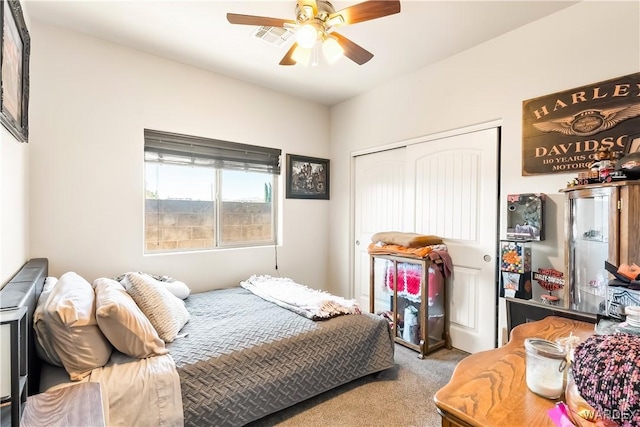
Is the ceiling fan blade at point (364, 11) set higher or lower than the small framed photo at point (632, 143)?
higher

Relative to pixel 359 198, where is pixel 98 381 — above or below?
below

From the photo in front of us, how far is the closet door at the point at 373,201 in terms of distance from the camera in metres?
3.37

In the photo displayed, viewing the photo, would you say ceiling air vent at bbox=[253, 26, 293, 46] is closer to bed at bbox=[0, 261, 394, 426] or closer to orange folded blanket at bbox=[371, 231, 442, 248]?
orange folded blanket at bbox=[371, 231, 442, 248]

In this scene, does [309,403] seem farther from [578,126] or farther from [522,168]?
[578,126]

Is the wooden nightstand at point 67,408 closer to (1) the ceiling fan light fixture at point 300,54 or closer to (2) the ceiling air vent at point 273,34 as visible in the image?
(1) the ceiling fan light fixture at point 300,54

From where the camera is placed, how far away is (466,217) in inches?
109

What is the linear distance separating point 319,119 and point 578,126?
2.70 m

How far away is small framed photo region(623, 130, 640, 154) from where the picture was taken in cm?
186

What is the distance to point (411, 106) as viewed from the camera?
314cm

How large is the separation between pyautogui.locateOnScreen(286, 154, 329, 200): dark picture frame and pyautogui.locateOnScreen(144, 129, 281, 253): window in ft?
0.63

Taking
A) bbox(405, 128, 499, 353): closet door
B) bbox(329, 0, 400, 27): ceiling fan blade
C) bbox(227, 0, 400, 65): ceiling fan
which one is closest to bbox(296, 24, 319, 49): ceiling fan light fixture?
bbox(227, 0, 400, 65): ceiling fan

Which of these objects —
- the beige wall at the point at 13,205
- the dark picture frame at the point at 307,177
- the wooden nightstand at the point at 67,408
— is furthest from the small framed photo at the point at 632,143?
the beige wall at the point at 13,205

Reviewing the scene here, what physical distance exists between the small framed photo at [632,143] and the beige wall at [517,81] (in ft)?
1.12

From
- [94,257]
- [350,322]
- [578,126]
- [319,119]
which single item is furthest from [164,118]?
[578,126]
